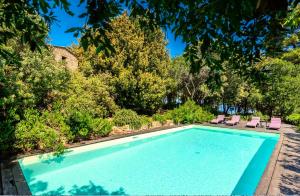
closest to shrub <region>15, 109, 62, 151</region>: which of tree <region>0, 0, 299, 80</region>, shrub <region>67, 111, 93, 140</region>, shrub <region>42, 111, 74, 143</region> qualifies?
shrub <region>42, 111, 74, 143</region>

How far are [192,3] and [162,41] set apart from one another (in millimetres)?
21454

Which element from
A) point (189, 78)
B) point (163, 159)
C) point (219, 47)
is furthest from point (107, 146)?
point (189, 78)

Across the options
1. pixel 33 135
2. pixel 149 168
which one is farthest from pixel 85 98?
pixel 149 168

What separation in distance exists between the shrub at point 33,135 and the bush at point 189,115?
1216cm

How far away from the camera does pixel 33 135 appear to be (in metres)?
8.05

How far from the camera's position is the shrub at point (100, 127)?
10672 mm

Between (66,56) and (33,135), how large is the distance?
13508 millimetres

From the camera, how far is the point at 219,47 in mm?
2066

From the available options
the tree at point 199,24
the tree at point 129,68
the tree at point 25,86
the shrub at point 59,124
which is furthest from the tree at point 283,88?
the tree at point 199,24

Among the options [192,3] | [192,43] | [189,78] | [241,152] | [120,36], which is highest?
[120,36]

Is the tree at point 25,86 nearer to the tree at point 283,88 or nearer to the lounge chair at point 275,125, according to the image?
the lounge chair at point 275,125

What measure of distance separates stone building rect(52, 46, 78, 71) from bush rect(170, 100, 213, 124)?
34.7ft

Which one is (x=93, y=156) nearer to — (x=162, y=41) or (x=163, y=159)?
(x=163, y=159)

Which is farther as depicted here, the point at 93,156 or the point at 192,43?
the point at 93,156
